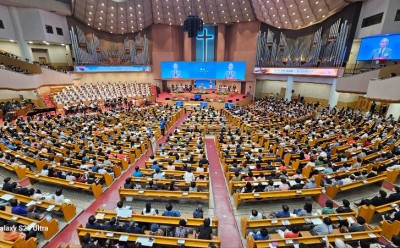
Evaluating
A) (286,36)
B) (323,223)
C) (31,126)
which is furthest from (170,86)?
(323,223)

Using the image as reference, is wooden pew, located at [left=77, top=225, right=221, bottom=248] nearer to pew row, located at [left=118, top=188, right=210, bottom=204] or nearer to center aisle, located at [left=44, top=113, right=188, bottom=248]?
center aisle, located at [left=44, top=113, right=188, bottom=248]

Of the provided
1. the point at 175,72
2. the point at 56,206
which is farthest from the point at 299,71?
→ the point at 56,206

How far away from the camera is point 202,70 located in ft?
110

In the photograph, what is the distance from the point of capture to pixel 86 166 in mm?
9844

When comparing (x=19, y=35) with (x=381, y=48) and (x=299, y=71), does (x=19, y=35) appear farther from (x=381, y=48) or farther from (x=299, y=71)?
(x=381, y=48)

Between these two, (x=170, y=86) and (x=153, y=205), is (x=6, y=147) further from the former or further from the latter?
(x=170, y=86)

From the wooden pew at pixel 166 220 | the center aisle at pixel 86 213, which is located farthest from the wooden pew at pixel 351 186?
the center aisle at pixel 86 213

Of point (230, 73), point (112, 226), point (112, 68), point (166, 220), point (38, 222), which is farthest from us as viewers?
point (230, 73)

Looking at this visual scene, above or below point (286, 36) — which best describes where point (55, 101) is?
below

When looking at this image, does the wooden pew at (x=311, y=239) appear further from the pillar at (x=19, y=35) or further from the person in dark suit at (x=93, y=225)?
the pillar at (x=19, y=35)

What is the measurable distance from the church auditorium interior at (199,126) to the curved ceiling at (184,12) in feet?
0.63

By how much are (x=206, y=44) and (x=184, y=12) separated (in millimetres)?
6529

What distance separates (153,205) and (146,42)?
103 ft

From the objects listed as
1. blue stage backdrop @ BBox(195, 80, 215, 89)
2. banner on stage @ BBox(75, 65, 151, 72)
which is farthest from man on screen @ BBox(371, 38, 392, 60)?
banner on stage @ BBox(75, 65, 151, 72)
